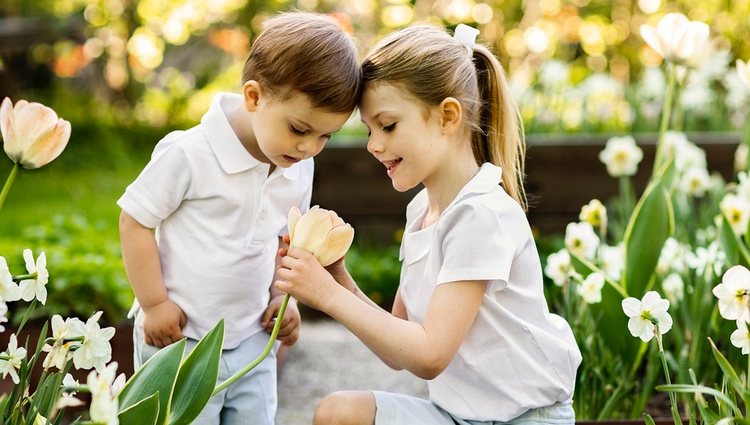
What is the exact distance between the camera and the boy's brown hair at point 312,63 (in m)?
1.79

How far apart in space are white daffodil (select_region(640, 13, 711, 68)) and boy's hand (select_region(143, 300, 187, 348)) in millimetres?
1519

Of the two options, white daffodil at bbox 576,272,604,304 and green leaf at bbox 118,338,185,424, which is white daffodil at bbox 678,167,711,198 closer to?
white daffodil at bbox 576,272,604,304

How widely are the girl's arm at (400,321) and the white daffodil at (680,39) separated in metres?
1.35

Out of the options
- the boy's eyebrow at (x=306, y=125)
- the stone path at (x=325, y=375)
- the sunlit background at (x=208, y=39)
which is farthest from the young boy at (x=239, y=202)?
the sunlit background at (x=208, y=39)

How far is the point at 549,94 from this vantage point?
5.00m

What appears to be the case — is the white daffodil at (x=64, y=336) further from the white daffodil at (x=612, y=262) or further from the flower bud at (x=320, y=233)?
the white daffodil at (x=612, y=262)

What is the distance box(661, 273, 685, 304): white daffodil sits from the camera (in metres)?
2.63

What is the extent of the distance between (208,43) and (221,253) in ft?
21.8

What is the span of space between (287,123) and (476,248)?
41cm

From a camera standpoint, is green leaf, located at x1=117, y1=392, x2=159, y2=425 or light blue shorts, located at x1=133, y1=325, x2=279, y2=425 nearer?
green leaf, located at x1=117, y1=392, x2=159, y2=425

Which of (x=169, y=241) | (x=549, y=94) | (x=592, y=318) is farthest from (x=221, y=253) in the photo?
(x=549, y=94)

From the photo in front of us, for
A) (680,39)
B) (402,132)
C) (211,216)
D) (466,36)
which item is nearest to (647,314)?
(402,132)

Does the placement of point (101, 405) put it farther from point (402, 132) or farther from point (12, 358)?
point (402, 132)

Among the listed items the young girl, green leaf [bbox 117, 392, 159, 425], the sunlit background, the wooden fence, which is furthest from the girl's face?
the sunlit background
